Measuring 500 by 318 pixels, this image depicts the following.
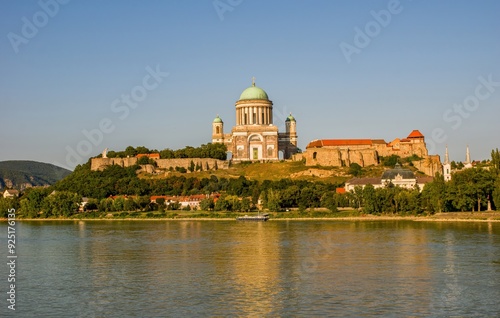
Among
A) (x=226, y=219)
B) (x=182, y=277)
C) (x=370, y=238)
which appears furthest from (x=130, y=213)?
(x=182, y=277)

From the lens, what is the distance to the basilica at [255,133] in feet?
215

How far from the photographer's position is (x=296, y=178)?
58.1m

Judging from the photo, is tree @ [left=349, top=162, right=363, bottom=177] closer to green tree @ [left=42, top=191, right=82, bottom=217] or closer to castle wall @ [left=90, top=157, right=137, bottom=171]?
castle wall @ [left=90, top=157, right=137, bottom=171]

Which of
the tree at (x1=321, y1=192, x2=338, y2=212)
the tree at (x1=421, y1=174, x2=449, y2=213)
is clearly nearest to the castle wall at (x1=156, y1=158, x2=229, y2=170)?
the tree at (x1=321, y1=192, x2=338, y2=212)

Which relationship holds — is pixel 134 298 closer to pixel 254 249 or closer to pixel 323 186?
pixel 254 249

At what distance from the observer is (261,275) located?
63.5 feet

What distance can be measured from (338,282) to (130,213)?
33.1 metres

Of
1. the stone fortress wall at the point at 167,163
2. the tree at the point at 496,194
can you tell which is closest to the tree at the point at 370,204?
the tree at the point at 496,194

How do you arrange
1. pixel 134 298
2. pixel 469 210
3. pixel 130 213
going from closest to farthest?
pixel 134 298 < pixel 469 210 < pixel 130 213

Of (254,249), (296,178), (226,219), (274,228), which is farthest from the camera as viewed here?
(296,178)

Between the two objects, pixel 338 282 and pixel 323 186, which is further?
pixel 323 186

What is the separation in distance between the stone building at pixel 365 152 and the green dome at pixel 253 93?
6.13 m

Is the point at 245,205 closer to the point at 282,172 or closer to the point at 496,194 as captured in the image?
the point at 282,172

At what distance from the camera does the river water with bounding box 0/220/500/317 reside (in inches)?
599
